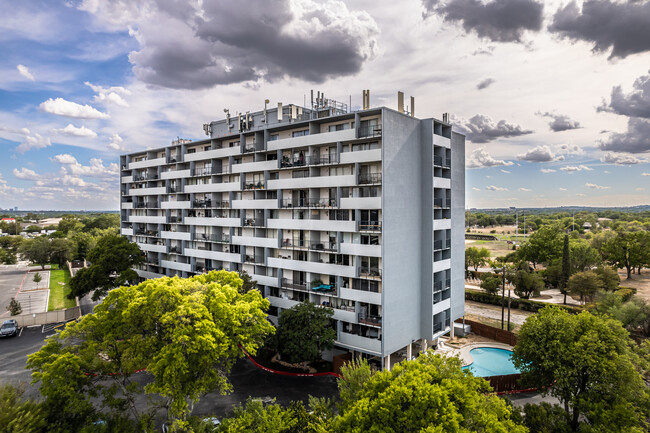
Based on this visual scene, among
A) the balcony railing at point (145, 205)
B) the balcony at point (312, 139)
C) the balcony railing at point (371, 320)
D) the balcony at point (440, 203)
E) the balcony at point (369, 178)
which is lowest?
the balcony railing at point (371, 320)

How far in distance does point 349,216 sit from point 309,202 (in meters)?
5.04

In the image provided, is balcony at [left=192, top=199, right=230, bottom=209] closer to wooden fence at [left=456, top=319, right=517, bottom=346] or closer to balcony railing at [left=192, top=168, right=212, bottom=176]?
balcony railing at [left=192, top=168, right=212, bottom=176]

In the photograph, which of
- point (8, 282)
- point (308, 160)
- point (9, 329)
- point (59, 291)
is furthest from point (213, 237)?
point (8, 282)

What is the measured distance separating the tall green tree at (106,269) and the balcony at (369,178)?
37.4 m

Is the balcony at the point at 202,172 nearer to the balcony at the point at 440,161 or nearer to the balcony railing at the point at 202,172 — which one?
the balcony railing at the point at 202,172

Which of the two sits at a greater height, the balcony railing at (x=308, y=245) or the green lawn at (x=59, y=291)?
the balcony railing at (x=308, y=245)

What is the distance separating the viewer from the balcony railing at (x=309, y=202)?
126 ft

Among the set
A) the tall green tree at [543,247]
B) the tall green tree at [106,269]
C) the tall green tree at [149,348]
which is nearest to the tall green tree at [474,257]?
the tall green tree at [543,247]

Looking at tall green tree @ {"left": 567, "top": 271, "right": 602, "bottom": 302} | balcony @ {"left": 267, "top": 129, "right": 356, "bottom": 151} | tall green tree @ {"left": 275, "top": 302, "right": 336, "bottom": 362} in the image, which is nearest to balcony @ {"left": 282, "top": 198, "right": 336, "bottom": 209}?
balcony @ {"left": 267, "top": 129, "right": 356, "bottom": 151}

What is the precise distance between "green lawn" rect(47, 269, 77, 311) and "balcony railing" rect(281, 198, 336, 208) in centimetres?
4721

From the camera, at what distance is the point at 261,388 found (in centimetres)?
3403

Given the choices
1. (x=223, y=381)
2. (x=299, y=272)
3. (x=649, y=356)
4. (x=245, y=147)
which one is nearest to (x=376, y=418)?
(x=223, y=381)

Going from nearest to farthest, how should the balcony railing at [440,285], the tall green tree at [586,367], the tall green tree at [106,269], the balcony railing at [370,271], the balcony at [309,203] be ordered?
1. the tall green tree at [586,367]
2. the balcony railing at [370,271]
3. the balcony at [309,203]
4. the balcony railing at [440,285]
5. the tall green tree at [106,269]

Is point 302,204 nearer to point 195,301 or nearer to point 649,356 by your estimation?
point 195,301
